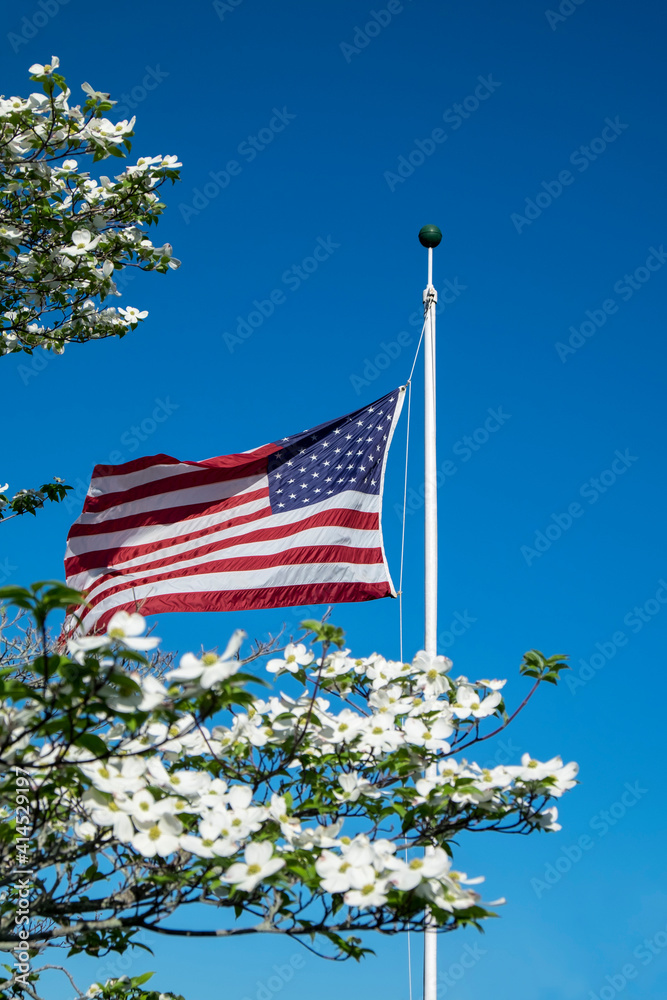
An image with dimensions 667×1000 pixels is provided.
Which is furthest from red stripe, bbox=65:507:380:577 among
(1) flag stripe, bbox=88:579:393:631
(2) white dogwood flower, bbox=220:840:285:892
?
(2) white dogwood flower, bbox=220:840:285:892

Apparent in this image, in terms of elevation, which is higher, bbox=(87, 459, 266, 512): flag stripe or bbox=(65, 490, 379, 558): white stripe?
bbox=(87, 459, 266, 512): flag stripe

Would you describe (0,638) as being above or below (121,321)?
below

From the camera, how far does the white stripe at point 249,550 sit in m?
6.49

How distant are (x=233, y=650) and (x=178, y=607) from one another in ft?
14.1

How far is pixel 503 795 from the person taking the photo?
3.06 m

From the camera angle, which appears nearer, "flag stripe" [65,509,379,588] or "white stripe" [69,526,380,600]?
"white stripe" [69,526,380,600]

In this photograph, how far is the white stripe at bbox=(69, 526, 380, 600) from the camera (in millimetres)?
6488

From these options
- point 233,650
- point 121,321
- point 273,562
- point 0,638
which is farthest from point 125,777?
point 0,638

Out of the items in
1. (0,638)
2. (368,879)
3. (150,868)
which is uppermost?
(0,638)

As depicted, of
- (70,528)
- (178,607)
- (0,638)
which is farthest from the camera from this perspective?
(0,638)

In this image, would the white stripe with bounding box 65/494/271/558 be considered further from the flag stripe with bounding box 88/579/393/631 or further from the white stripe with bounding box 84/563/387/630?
the flag stripe with bounding box 88/579/393/631

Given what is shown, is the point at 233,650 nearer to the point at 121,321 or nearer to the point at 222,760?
the point at 222,760

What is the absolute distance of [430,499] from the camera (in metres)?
6.41

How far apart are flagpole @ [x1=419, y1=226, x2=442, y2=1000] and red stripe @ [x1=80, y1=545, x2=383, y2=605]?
43 cm
